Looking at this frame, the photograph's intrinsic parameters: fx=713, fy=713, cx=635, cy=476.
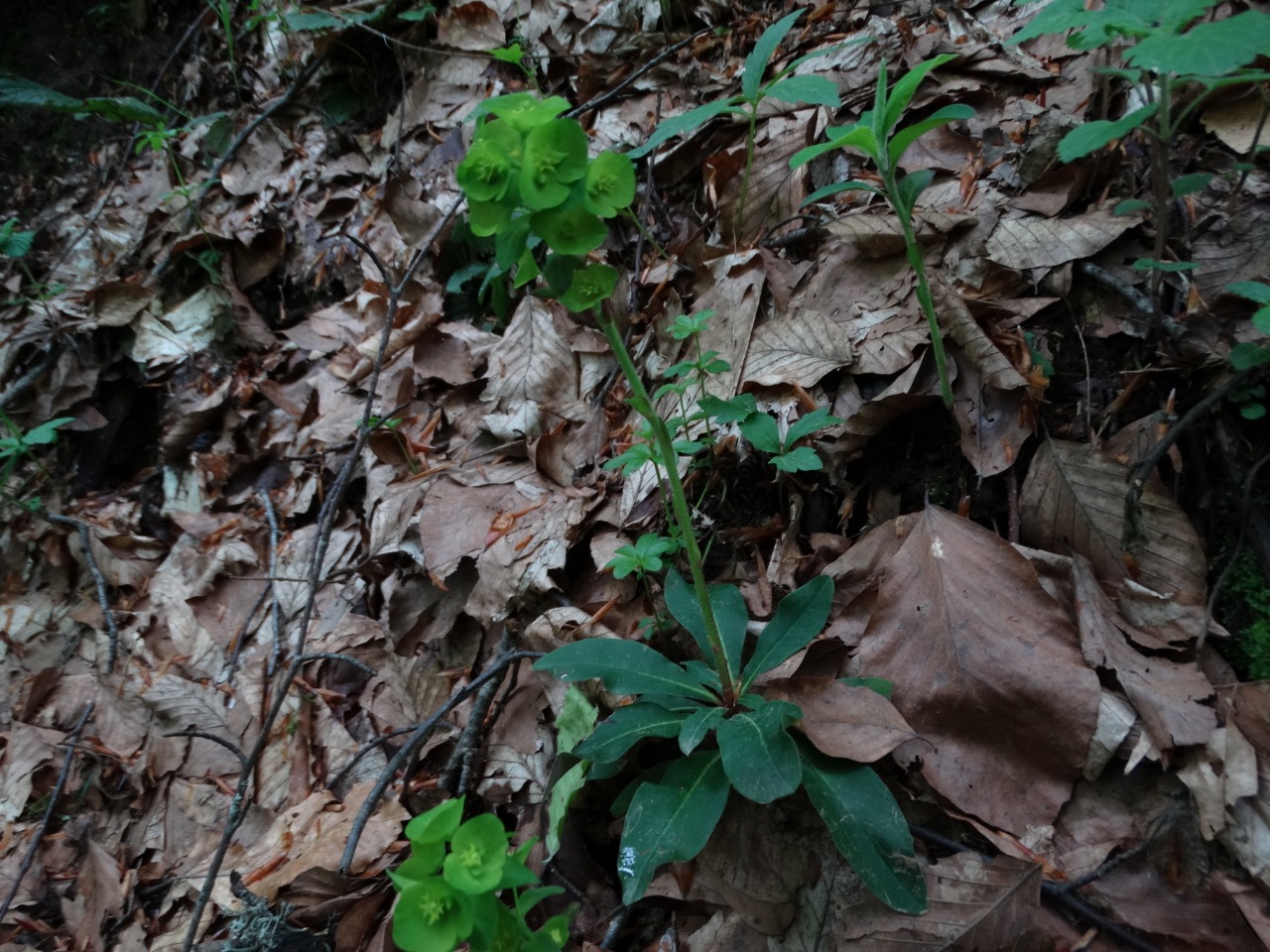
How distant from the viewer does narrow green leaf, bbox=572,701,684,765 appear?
1.44m

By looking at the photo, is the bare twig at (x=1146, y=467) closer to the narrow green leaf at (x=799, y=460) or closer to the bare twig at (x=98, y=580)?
the narrow green leaf at (x=799, y=460)

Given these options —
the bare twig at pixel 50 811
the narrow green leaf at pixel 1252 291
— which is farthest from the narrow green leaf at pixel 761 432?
the bare twig at pixel 50 811

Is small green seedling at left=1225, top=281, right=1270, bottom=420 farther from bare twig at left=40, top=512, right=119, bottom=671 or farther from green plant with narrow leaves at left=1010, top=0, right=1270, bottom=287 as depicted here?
bare twig at left=40, top=512, right=119, bottom=671

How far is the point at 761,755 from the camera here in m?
1.32

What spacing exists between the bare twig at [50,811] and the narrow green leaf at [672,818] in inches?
91.1

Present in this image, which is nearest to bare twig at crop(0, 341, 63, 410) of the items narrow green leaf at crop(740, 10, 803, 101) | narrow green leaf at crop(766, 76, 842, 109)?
narrow green leaf at crop(740, 10, 803, 101)

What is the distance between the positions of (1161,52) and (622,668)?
1554mm

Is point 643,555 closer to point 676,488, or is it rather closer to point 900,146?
point 676,488

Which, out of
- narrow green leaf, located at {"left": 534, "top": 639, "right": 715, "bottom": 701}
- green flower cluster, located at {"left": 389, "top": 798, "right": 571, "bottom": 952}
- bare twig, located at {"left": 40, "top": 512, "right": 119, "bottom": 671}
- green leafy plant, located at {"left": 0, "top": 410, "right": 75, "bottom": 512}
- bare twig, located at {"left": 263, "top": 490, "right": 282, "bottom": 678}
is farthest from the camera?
green leafy plant, located at {"left": 0, "top": 410, "right": 75, "bottom": 512}

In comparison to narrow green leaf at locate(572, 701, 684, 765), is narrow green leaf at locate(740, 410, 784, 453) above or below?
above

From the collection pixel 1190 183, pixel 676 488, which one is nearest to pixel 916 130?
pixel 1190 183

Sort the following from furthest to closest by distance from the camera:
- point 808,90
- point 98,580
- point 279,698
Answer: point 98,580 → point 279,698 → point 808,90

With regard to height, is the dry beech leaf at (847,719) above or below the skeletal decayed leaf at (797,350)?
below

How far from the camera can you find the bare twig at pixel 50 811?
238cm
